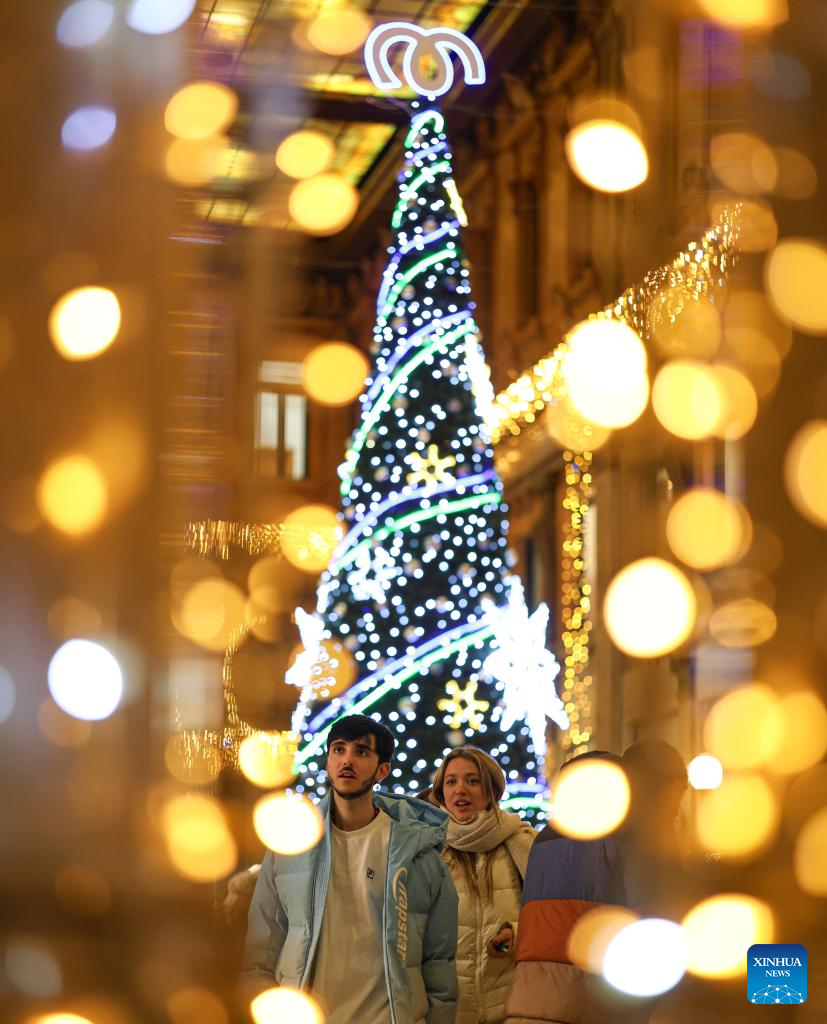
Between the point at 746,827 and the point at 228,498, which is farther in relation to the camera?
the point at 746,827

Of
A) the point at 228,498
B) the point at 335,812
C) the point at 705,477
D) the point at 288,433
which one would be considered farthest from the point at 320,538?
the point at 228,498

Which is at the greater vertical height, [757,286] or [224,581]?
[757,286]

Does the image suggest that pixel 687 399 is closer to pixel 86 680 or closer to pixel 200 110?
pixel 200 110

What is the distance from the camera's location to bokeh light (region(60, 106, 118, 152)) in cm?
155

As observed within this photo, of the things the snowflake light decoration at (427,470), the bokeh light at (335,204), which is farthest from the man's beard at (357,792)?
the bokeh light at (335,204)

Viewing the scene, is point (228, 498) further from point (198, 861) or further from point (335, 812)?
point (335, 812)

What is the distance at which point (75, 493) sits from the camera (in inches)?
60.9

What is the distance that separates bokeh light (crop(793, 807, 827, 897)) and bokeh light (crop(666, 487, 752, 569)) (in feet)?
1.21

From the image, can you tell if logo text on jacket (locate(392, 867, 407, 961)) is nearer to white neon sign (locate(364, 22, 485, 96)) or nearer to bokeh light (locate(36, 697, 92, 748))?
bokeh light (locate(36, 697, 92, 748))

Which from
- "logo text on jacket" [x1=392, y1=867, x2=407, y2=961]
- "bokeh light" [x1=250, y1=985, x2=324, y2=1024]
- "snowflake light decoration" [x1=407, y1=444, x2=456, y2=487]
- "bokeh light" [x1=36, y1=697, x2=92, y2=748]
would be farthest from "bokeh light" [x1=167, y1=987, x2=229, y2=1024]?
"snowflake light decoration" [x1=407, y1=444, x2=456, y2=487]

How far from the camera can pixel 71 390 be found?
1.56 meters

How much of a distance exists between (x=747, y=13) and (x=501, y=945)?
2.16 m

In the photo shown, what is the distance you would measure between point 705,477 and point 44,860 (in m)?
1.21

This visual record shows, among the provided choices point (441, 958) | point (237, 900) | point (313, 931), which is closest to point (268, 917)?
point (313, 931)
